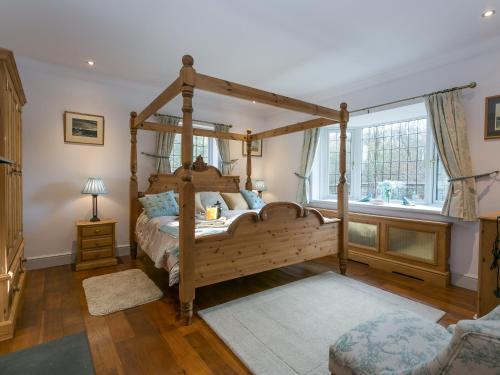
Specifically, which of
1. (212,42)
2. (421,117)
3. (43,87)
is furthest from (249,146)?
(43,87)

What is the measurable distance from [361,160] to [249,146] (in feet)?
6.59

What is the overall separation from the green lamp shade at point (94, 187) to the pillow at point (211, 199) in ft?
4.51

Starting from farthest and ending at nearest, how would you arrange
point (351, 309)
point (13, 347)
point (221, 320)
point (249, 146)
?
point (249, 146)
point (351, 309)
point (221, 320)
point (13, 347)

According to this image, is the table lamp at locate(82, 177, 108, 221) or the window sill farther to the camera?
the table lamp at locate(82, 177, 108, 221)

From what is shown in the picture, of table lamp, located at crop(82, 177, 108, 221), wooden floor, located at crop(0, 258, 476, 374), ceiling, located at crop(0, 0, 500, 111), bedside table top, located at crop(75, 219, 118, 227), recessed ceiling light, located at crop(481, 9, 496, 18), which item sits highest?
ceiling, located at crop(0, 0, 500, 111)

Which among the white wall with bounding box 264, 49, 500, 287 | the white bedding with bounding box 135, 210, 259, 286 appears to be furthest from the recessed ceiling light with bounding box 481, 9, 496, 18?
the white bedding with bounding box 135, 210, 259, 286

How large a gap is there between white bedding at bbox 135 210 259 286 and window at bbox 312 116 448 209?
211 cm

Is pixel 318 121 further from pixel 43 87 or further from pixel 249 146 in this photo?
pixel 43 87

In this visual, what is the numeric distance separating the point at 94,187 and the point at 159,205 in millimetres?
848

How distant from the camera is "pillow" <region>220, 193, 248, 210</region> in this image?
4324 mm

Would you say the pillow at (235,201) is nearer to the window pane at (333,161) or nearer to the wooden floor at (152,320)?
the wooden floor at (152,320)

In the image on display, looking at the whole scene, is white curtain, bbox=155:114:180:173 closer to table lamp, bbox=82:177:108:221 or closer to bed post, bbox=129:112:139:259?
bed post, bbox=129:112:139:259

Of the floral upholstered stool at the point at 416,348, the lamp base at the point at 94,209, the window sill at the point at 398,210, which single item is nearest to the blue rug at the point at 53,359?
the floral upholstered stool at the point at 416,348

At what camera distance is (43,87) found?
3.44 metres
